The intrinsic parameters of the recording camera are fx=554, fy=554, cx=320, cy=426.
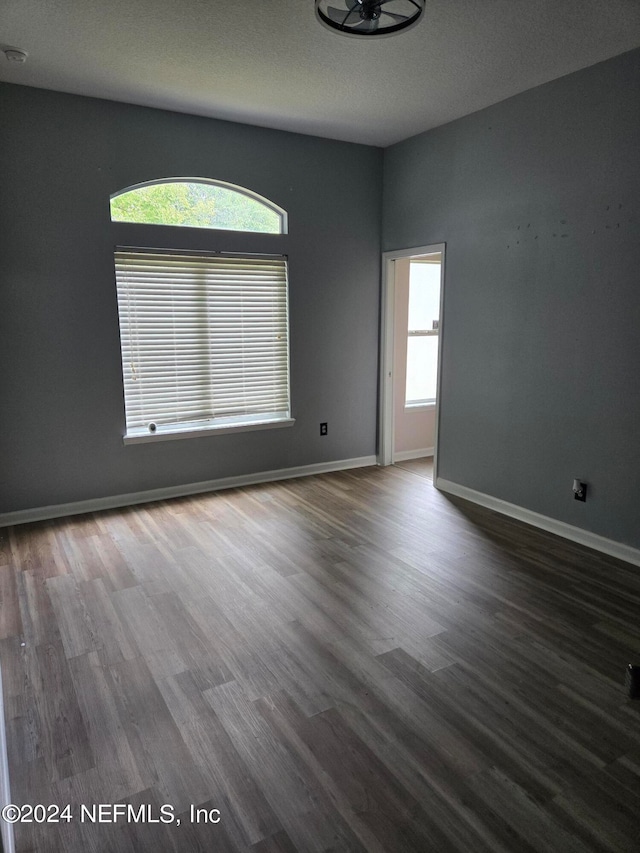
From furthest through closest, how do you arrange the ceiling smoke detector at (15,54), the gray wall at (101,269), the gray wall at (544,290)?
the gray wall at (101,269) → the gray wall at (544,290) → the ceiling smoke detector at (15,54)

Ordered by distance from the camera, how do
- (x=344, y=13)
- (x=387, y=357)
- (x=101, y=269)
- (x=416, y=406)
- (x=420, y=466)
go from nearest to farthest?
1. (x=344, y=13)
2. (x=101, y=269)
3. (x=387, y=357)
4. (x=420, y=466)
5. (x=416, y=406)

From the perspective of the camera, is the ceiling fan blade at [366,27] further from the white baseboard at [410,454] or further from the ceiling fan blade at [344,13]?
the white baseboard at [410,454]

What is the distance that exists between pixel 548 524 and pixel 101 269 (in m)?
3.63

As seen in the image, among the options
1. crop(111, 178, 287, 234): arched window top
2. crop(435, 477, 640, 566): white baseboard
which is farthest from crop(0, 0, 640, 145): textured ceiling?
crop(435, 477, 640, 566): white baseboard

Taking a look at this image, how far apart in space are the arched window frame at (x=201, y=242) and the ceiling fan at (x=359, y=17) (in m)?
2.11

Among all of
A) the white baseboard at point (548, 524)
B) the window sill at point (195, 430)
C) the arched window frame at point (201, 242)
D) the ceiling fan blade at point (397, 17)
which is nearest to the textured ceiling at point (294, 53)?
the ceiling fan blade at point (397, 17)

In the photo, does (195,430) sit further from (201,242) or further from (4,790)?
(4,790)

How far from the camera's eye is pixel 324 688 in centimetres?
220

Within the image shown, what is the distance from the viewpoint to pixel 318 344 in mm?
5016

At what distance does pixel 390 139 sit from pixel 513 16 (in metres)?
2.16

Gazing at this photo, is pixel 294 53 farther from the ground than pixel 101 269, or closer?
farther from the ground

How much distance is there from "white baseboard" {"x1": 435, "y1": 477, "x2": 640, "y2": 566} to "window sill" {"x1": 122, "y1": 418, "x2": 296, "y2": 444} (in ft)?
4.99

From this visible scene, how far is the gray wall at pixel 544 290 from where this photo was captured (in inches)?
127

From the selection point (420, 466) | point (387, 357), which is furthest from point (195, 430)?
point (420, 466)
